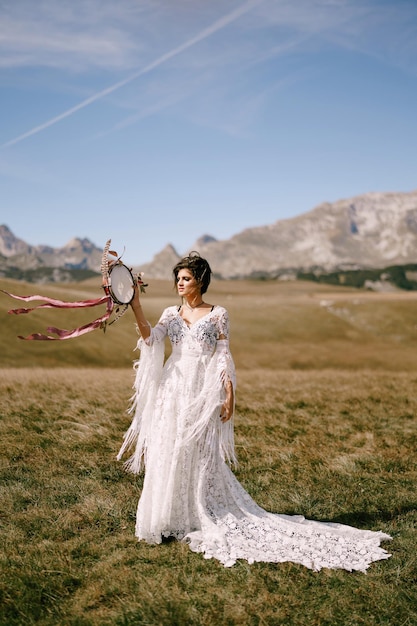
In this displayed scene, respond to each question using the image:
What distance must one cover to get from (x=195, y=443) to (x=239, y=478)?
2.28 metres

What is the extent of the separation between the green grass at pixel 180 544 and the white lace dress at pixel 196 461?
0.40m

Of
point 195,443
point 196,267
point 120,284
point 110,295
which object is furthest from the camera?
point 196,267

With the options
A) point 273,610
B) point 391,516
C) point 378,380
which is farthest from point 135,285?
point 378,380

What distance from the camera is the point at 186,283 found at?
6.77 metres

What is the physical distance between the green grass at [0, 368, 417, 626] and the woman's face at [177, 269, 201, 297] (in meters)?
3.00

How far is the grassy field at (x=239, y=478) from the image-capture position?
16.2 feet

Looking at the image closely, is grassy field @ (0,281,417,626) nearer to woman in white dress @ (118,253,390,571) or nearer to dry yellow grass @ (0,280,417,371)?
woman in white dress @ (118,253,390,571)

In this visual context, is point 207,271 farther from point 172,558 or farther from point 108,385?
point 108,385

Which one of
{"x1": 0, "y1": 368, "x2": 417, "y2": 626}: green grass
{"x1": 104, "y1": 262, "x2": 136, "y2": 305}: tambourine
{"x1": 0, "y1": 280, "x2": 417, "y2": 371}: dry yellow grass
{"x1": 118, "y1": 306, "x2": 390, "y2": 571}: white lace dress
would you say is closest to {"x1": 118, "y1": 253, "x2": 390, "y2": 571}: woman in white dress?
{"x1": 118, "y1": 306, "x2": 390, "y2": 571}: white lace dress

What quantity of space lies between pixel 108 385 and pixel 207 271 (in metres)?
8.53

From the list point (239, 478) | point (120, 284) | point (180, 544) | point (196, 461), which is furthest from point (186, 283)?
point (239, 478)

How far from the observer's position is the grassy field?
16.2 ft

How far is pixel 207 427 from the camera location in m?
6.73

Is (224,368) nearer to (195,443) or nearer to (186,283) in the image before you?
(195,443)
